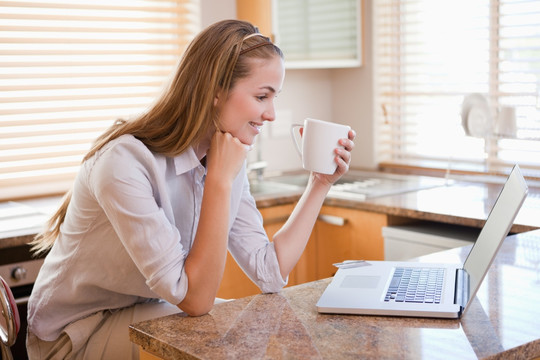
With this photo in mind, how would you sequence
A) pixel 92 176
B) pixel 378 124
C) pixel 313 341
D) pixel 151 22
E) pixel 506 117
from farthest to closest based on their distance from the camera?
pixel 378 124 < pixel 151 22 < pixel 506 117 < pixel 92 176 < pixel 313 341

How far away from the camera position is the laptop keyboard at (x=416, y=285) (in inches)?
54.4

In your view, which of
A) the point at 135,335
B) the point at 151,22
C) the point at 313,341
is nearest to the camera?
the point at 313,341

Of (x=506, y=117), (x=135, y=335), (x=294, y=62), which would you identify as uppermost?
(x=294, y=62)

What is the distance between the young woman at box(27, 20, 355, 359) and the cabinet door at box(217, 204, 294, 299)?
107 centimetres

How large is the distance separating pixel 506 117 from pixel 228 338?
206cm

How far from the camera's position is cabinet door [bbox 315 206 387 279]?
8.98 feet

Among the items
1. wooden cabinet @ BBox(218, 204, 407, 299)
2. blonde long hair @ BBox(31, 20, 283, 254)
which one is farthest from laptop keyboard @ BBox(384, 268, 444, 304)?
wooden cabinet @ BBox(218, 204, 407, 299)

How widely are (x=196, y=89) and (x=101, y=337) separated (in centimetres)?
60

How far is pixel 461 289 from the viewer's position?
144 centimetres

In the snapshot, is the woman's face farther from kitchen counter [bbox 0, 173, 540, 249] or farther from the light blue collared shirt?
kitchen counter [bbox 0, 173, 540, 249]

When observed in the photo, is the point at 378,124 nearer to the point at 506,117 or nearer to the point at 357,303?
the point at 506,117

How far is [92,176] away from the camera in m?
1.50

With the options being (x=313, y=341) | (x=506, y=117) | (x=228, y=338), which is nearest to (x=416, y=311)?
(x=313, y=341)

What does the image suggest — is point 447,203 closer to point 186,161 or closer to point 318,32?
point 318,32
